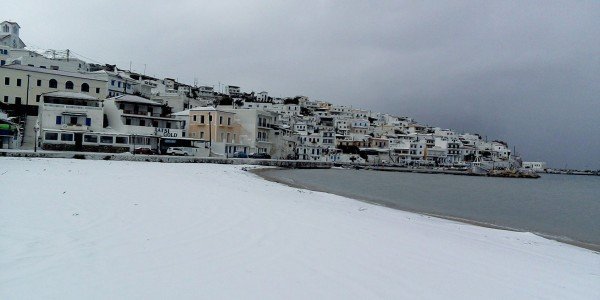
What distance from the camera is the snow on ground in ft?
14.4

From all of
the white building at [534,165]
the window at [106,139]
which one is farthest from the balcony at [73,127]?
the white building at [534,165]

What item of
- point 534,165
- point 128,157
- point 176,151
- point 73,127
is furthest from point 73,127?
point 534,165

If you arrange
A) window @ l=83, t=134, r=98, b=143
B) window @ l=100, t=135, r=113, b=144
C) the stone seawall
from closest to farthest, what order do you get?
the stone seawall
window @ l=83, t=134, r=98, b=143
window @ l=100, t=135, r=113, b=144

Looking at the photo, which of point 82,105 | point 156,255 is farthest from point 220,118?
point 156,255

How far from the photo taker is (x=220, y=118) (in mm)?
56906

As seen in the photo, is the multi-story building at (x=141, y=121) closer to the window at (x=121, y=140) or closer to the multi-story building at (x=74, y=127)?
the window at (x=121, y=140)

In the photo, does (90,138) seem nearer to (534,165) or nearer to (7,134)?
(7,134)

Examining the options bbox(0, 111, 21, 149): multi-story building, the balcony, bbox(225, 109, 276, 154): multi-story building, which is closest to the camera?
bbox(0, 111, 21, 149): multi-story building

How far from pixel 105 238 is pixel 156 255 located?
47.7 inches

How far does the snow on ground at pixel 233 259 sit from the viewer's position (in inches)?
173

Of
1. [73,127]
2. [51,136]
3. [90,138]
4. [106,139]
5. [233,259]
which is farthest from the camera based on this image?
[106,139]

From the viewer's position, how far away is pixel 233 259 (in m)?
5.56

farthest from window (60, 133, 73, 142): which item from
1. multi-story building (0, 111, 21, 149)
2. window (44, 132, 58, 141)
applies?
multi-story building (0, 111, 21, 149)

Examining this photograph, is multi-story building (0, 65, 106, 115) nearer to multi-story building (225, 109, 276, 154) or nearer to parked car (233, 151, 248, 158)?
multi-story building (225, 109, 276, 154)
